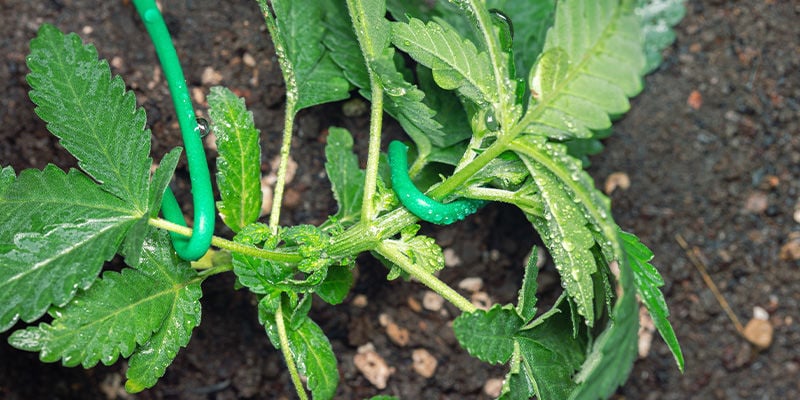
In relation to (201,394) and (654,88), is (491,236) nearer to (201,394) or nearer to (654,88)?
(654,88)

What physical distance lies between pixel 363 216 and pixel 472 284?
0.55 m

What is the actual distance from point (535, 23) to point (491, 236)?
1.54ft

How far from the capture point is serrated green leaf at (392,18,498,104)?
3.30 ft

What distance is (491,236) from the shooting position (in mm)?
1613

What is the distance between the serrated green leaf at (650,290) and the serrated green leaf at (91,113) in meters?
0.68

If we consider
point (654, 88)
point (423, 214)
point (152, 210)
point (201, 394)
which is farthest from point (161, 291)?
point (654, 88)

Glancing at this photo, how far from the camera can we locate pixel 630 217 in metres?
1.68

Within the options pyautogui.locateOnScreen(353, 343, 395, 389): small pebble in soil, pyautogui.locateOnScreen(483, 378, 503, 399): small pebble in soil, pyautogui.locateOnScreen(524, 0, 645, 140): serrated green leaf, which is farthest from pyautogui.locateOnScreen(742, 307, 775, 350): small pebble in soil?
pyautogui.locateOnScreen(524, 0, 645, 140): serrated green leaf

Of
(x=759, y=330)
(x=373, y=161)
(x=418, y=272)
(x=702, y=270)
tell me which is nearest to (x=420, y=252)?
(x=418, y=272)

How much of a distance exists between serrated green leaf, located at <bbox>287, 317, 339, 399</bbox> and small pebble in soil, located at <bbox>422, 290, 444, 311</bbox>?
0.42 m

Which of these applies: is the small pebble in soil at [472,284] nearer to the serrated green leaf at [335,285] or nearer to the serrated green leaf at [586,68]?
the serrated green leaf at [335,285]

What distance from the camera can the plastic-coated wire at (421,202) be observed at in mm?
1100

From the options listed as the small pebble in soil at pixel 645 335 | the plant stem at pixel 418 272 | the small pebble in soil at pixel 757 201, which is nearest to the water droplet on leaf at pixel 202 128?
the plant stem at pixel 418 272

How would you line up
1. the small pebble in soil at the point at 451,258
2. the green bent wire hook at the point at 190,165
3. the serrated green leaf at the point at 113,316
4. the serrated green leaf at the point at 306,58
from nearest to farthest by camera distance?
the serrated green leaf at the point at 113,316
the green bent wire hook at the point at 190,165
the serrated green leaf at the point at 306,58
the small pebble in soil at the point at 451,258
